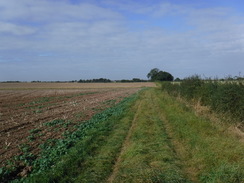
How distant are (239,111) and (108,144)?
737cm

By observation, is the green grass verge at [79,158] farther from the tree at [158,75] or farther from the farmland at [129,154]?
the tree at [158,75]

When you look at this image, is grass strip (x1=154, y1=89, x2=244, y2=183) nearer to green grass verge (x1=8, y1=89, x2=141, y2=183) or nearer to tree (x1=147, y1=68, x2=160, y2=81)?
green grass verge (x1=8, y1=89, x2=141, y2=183)

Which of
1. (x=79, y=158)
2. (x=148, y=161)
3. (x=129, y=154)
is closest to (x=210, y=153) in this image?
(x=148, y=161)

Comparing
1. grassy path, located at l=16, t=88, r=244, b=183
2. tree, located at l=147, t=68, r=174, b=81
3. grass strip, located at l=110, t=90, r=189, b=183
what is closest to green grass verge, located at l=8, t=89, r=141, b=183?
grassy path, located at l=16, t=88, r=244, b=183

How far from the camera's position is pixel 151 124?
1261cm

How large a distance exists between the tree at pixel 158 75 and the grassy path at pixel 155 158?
11639 cm

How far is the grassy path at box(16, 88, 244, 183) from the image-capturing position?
5.85m

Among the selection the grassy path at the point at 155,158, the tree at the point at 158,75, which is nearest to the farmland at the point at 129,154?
the grassy path at the point at 155,158

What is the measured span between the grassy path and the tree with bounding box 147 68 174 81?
11639cm

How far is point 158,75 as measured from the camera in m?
133

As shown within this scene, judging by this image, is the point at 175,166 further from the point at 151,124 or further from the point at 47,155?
the point at 151,124

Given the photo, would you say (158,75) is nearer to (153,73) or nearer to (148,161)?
(153,73)

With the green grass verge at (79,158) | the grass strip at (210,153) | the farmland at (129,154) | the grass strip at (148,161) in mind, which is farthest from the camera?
the green grass verge at (79,158)

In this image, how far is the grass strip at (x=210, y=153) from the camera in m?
5.69
